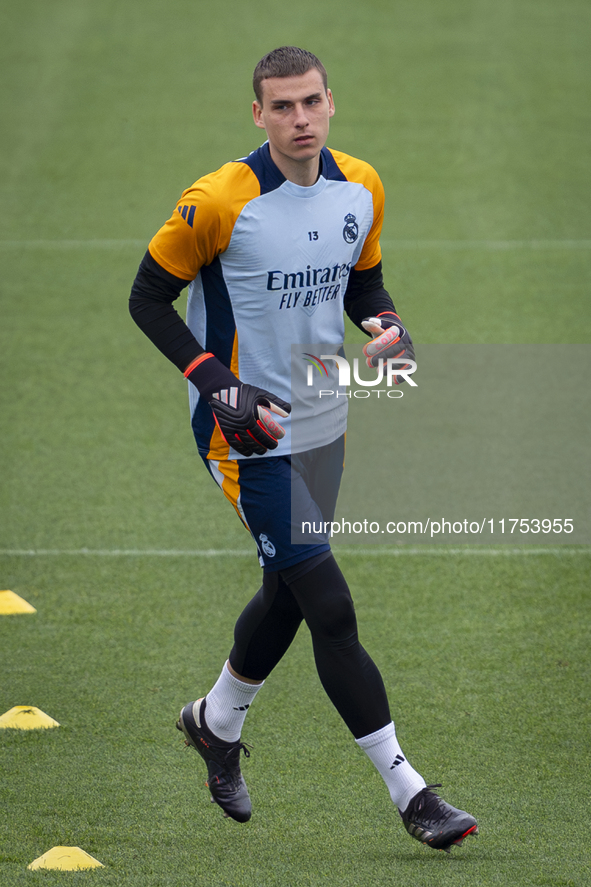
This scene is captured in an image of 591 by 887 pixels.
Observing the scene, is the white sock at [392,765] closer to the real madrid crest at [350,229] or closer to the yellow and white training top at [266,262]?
the yellow and white training top at [266,262]

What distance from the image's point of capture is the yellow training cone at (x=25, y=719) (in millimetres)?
3721

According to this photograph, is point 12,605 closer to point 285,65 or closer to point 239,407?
point 239,407

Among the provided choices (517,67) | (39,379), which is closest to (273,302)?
(39,379)

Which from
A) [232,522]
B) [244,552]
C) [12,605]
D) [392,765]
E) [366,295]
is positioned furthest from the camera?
[232,522]

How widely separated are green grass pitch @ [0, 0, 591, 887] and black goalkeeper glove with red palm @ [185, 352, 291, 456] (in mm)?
1129

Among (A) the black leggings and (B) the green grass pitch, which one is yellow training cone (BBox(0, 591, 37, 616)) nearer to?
(B) the green grass pitch

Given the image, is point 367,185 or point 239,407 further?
point 367,185

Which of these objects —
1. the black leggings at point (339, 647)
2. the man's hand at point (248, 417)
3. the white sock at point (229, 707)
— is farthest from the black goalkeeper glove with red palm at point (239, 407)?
the white sock at point (229, 707)

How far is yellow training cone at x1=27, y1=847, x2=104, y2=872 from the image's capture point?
2898 mm

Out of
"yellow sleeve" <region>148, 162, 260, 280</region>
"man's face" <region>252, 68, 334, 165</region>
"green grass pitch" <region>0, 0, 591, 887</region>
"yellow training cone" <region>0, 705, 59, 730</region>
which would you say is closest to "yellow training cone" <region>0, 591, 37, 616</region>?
"green grass pitch" <region>0, 0, 591, 887</region>

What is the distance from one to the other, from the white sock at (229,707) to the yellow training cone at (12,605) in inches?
60.2

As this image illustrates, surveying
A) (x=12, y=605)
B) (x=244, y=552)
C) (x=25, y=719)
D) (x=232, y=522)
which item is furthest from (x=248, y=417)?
(x=232, y=522)

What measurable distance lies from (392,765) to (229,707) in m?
0.57

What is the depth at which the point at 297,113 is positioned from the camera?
2.97 meters
